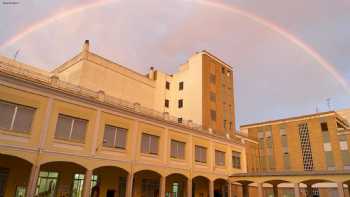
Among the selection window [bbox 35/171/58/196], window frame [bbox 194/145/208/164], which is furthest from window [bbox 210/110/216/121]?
window [bbox 35/171/58/196]

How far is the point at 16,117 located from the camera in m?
15.6

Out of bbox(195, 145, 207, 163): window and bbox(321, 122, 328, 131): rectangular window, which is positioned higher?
bbox(321, 122, 328, 131): rectangular window

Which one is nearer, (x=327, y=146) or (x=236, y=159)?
(x=236, y=159)

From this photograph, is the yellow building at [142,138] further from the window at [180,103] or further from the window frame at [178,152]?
the window at [180,103]

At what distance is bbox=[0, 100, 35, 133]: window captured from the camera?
1516 centimetres

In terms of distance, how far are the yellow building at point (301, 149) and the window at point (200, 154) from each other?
13562 millimetres

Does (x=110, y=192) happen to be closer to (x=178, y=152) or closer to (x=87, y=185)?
(x=87, y=185)

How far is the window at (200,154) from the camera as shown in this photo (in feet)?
90.3

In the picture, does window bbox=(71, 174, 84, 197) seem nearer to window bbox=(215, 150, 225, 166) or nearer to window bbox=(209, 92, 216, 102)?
window bbox=(215, 150, 225, 166)

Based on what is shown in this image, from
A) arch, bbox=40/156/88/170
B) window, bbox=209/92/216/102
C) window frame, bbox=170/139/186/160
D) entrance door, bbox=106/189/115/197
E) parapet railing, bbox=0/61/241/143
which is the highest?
window, bbox=209/92/216/102

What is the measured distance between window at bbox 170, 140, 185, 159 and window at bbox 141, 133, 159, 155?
2136 millimetres

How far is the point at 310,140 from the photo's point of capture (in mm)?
44750

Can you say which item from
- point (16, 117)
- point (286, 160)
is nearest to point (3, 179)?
point (16, 117)

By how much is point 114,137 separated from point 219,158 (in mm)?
14667
